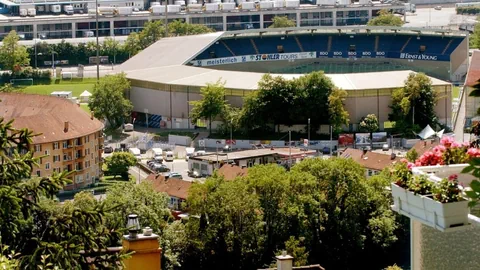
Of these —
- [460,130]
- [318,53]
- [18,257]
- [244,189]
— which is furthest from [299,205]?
[318,53]

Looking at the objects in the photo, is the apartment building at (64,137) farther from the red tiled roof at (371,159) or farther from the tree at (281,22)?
the tree at (281,22)

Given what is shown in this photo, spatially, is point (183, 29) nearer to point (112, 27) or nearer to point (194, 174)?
point (112, 27)

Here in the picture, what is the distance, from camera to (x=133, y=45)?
7488cm

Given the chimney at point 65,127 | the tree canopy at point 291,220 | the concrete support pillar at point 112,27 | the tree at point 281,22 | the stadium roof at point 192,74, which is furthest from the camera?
the concrete support pillar at point 112,27

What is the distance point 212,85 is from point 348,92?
4770 mm

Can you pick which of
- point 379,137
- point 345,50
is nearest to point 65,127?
point 379,137

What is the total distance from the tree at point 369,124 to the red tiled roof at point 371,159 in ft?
18.2

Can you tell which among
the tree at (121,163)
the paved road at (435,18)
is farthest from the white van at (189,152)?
the paved road at (435,18)

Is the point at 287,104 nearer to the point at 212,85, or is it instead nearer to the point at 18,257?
the point at 212,85

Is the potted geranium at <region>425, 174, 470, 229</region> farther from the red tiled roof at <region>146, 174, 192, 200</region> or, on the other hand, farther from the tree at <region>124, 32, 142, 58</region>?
the tree at <region>124, 32, 142, 58</region>

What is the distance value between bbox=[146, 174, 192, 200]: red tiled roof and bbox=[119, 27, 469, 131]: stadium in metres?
13.1

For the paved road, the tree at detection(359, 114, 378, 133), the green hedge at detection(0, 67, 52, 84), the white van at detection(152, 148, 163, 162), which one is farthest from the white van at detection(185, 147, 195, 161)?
the paved road

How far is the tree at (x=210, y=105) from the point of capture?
50969mm

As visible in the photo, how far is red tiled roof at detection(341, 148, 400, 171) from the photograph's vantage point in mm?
41403
